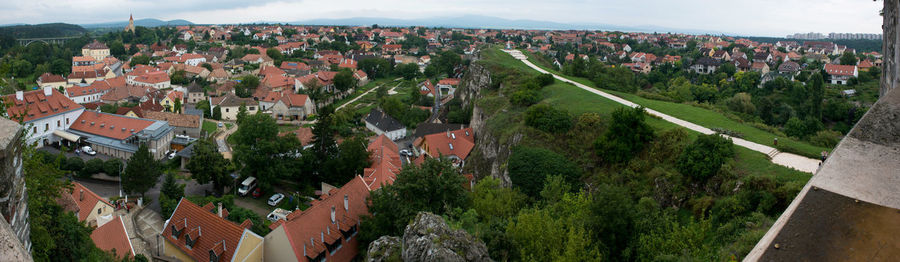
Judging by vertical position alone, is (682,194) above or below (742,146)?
below

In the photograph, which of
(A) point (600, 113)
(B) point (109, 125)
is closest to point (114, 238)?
(A) point (600, 113)

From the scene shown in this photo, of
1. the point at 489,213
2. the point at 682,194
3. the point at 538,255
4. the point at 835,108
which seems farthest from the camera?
the point at 835,108

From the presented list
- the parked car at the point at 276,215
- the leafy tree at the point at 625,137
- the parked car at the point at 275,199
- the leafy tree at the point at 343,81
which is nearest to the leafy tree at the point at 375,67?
the leafy tree at the point at 343,81

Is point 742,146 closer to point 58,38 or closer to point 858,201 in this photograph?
point 858,201

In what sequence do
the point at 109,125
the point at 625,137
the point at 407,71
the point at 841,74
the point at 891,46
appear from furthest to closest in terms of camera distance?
1. the point at 407,71
2. the point at 841,74
3. the point at 109,125
4. the point at 625,137
5. the point at 891,46

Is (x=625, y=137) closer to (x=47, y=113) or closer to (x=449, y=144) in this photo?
(x=449, y=144)

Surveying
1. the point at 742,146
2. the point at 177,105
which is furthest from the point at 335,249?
the point at 177,105
